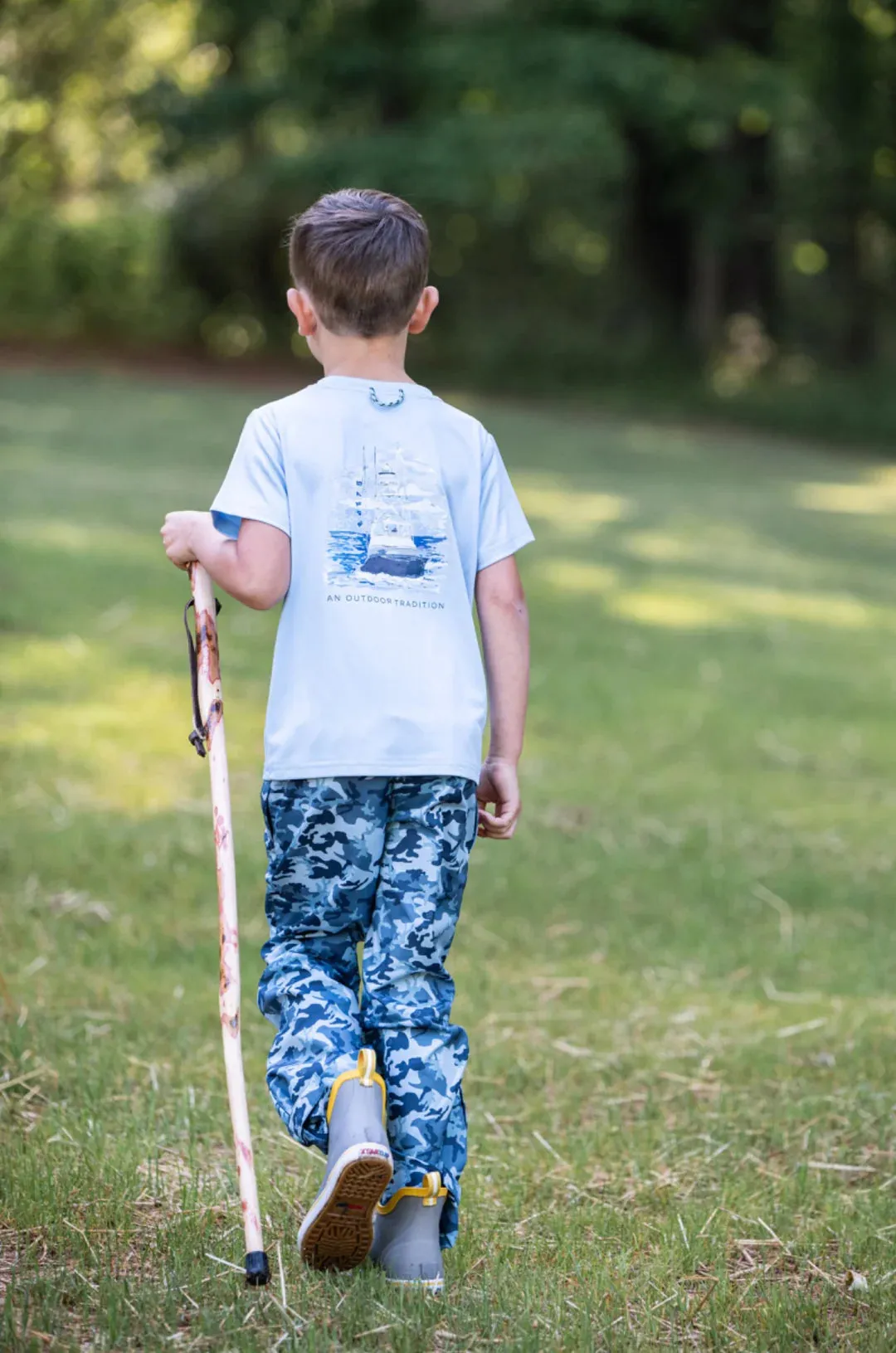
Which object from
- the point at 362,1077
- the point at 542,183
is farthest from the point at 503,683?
the point at 542,183

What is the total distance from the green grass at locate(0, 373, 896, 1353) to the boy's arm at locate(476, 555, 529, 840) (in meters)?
0.72

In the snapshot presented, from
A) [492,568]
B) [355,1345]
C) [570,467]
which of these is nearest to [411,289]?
[492,568]

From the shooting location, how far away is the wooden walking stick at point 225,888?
8.18 ft

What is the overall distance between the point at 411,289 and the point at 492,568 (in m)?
0.47

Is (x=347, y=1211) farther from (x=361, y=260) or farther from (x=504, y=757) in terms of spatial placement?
(x=361, y=260)

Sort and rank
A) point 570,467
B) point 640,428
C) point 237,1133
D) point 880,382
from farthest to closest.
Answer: point 880,382 < point 640,428 < point 570,467 < point 237,1133

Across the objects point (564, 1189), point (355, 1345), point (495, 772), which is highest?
point (495, 772)

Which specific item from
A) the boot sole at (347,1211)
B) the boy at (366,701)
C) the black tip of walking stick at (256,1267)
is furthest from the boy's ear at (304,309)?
the black tip of walking stick at (256,1267)

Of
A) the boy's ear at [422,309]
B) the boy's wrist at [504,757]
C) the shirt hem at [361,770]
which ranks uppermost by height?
the boy's ear at [422,309]

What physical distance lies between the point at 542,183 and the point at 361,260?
85.3 ft

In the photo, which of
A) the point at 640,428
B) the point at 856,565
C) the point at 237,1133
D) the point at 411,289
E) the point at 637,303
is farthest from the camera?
the point at 637,303

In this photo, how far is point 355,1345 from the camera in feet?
7.82

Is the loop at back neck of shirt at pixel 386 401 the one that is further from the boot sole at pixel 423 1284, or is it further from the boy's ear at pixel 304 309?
Answer: the boot sole at pixel 423 1284

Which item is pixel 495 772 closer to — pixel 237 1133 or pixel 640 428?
pixel 237 1133
